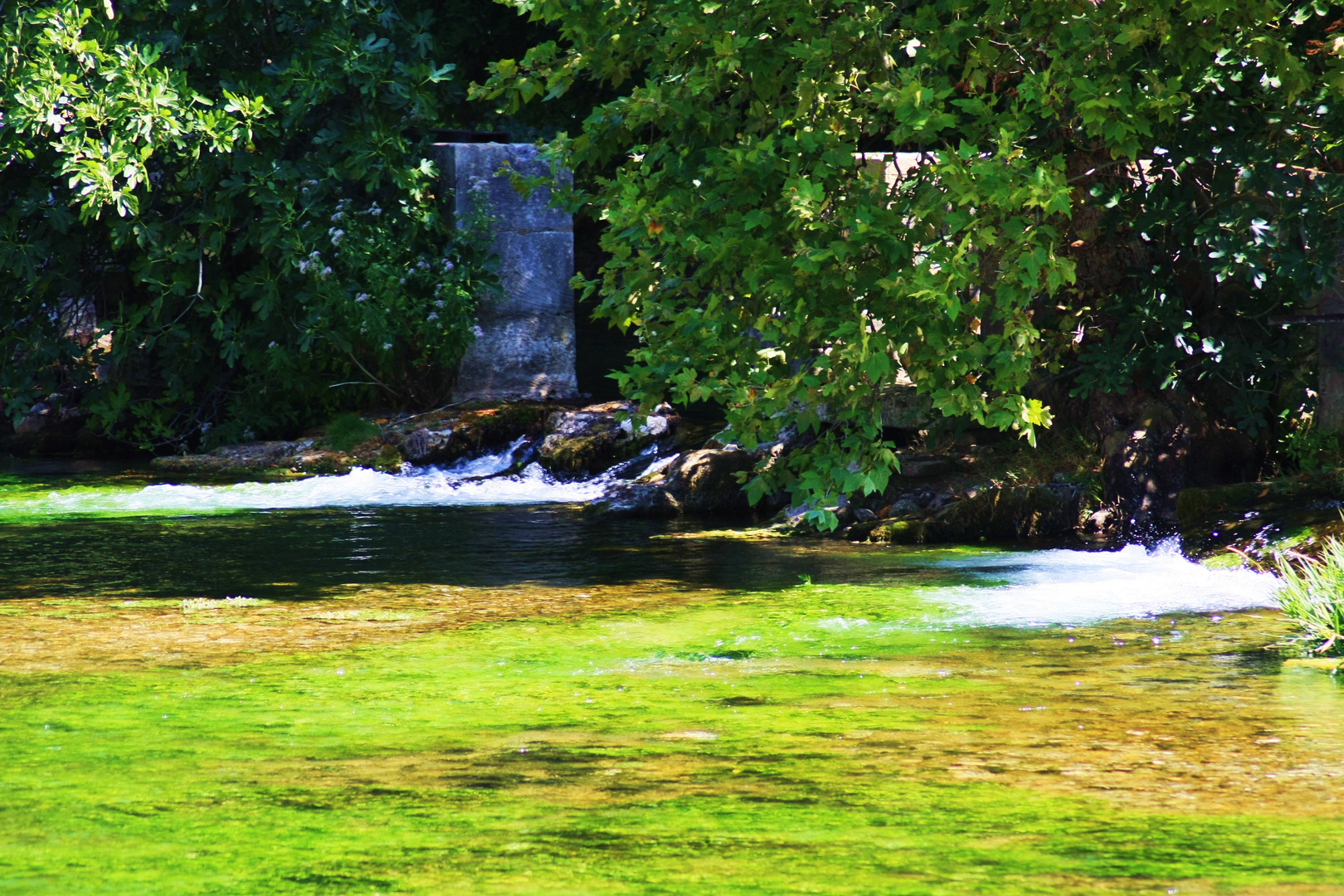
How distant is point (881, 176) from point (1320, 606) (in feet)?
10.9

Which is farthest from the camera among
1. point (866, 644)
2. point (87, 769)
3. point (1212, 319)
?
point (1212, 319)

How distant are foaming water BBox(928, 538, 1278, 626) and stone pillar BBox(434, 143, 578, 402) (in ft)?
24.9

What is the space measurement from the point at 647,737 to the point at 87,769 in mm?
1843

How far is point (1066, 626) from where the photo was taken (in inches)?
308

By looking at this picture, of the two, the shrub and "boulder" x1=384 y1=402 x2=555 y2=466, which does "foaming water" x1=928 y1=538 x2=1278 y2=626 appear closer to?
"boulder" x1=384 y1=402 x2=555 y2=466

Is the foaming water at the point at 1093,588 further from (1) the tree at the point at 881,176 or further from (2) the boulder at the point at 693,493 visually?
(2) the boulder at the point at 693,493

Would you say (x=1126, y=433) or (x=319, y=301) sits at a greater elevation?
(x=319, y=301)

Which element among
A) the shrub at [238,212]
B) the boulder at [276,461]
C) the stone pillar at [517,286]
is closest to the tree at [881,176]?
the boulder at [276,461]

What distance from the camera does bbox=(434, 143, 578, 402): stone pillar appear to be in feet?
55.1

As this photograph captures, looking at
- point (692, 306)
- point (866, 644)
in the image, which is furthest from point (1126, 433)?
point (866, 644)

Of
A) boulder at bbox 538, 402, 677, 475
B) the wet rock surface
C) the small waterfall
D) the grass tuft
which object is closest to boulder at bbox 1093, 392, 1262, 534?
the wet rock surface

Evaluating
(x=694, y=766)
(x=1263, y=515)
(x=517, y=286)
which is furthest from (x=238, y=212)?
(x=694, y=766)

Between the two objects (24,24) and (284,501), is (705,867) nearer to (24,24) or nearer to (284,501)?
(284,501)

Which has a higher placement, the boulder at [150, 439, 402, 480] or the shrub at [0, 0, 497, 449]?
the shrub at [0, 0, 497, 449]
